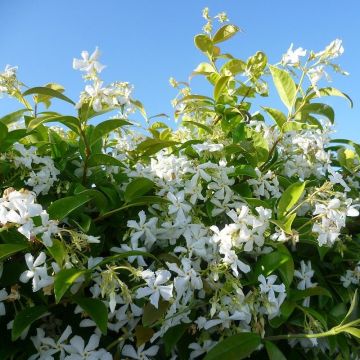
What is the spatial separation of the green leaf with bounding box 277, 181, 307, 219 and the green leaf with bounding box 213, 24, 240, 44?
712 millimetres

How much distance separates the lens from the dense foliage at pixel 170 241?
1.08m

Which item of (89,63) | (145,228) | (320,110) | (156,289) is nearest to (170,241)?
(145,228)

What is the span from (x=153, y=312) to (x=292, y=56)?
936 millimetres

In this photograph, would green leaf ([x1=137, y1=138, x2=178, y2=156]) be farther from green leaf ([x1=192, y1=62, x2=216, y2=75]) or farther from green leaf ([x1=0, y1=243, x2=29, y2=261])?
green leaf ([x1=0, y1=243, x2=29, y2=261])

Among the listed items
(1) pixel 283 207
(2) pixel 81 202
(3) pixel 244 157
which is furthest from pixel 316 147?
(2) pixel 81 202

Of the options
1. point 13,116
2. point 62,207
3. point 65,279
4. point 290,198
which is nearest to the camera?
point 65,279

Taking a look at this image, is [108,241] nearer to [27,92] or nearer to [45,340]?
[45,340]

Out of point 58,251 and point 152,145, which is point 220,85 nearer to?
point 152,145

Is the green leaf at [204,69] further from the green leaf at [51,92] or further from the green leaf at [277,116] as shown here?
the green leaf at [51,92]

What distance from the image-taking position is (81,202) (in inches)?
43.6

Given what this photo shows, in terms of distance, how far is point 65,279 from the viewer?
0.99 m

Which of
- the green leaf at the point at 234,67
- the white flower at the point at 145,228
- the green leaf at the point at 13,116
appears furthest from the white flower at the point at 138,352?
the green leaf at the point at 234,67

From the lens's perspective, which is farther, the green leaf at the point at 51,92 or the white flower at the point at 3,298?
the green leaf at the point at 51,92

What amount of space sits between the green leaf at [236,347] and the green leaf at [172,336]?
0.29 feet
